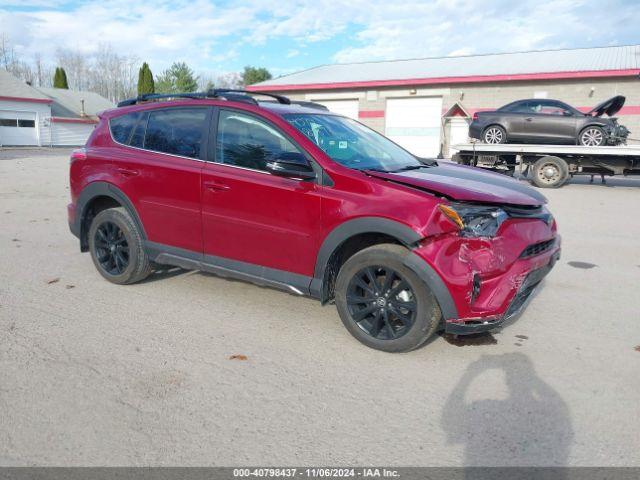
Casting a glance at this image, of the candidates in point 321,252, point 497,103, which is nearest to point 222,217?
point 321,252

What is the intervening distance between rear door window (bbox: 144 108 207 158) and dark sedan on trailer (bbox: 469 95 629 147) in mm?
13312

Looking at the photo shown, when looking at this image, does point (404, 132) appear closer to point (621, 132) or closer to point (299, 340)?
point (621, 132)

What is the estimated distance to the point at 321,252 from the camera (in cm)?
376

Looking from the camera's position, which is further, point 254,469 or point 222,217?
point 222,217

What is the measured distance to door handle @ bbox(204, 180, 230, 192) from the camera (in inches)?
164

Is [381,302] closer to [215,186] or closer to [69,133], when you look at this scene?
[215,186]

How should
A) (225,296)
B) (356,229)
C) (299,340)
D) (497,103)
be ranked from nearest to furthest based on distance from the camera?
(356,229)
(299,340)
(225,296)
(497,103)

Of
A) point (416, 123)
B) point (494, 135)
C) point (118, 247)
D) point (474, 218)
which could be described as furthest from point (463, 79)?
point (474, 218)

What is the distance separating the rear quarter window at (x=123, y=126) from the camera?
498cm

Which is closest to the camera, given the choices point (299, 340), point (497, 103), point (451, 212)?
point (451, 212)

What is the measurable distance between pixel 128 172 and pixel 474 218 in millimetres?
3233

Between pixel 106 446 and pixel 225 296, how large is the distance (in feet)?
7.67

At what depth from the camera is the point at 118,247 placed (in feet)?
16.7

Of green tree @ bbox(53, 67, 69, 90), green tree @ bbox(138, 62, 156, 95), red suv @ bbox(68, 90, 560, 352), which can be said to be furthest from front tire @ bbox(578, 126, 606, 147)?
green tree @ bbox(53, 67, 69, 90)
